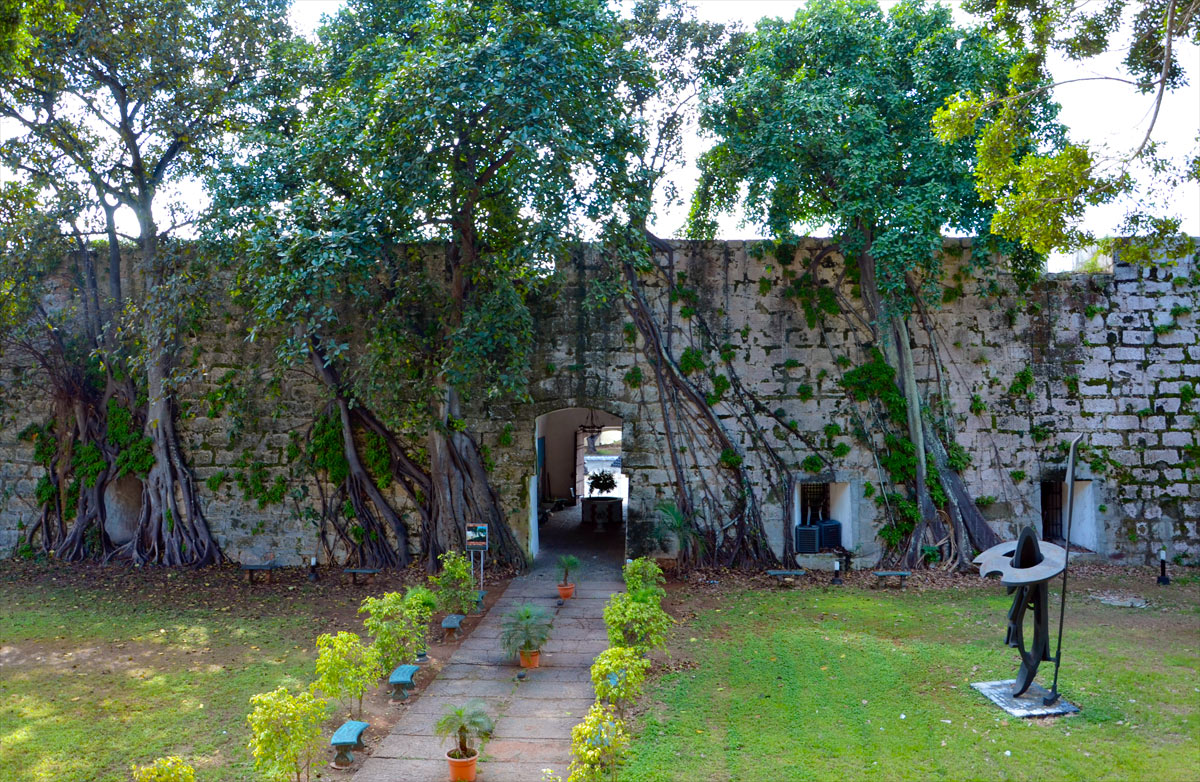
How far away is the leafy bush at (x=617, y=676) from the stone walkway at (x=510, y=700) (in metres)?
0.42

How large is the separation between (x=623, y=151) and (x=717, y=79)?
3.12 metres

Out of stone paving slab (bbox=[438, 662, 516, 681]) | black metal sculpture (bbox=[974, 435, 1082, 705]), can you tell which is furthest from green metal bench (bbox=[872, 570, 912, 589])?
stone paving slab (bbox=[438, 662, 516, 681])

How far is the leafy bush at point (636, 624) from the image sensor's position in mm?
6484

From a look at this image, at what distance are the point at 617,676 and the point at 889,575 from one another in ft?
17.3

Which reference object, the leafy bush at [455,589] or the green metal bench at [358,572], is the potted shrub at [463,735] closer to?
the leafy bush at [455,589]

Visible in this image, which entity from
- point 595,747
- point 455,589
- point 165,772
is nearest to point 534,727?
point 595,747

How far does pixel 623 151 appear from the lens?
8.94 m

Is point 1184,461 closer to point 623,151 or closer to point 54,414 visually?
point 623,151

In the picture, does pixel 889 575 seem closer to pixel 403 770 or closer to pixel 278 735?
pixel 403 770

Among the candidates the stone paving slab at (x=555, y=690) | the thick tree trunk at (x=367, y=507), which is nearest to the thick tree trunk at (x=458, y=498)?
the thick tree trunk at (x=367, y=507)

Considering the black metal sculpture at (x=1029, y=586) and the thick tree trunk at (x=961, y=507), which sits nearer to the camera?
the black metal sculpture at (x=1029, y=586)

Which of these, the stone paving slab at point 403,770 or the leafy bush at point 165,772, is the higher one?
the leafy bush at point 165,772

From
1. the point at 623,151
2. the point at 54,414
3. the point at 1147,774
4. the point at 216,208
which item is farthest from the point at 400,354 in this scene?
the point at 1147,774

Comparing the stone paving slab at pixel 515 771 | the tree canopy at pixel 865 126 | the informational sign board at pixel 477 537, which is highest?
the tree canopy at pixel 865 126
